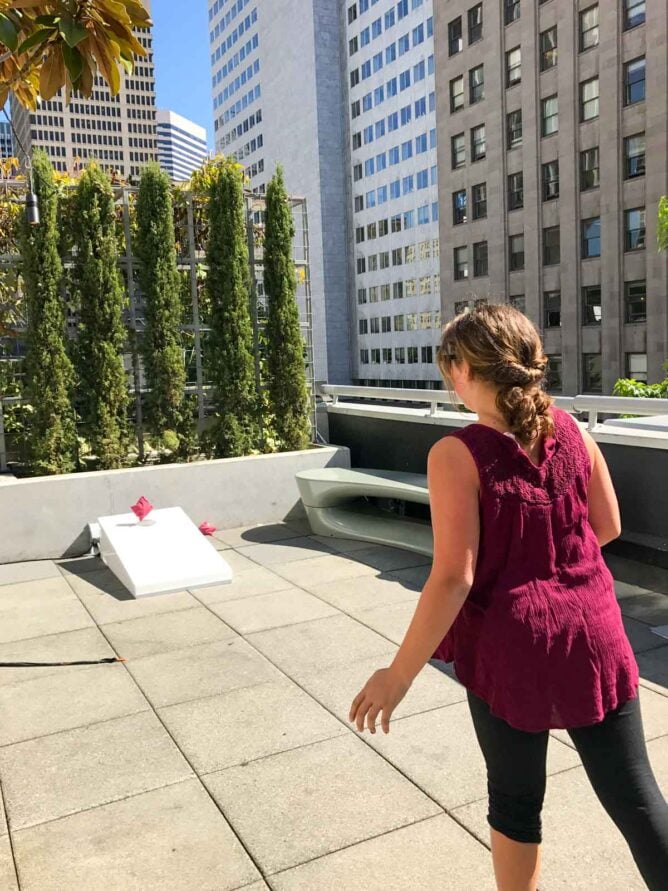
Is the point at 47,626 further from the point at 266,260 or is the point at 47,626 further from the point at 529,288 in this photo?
the point at 529,288

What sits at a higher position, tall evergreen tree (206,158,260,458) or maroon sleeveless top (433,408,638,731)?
tall evergreen tree (206,158,260,458)

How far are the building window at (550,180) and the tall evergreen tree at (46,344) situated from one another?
38.5 m

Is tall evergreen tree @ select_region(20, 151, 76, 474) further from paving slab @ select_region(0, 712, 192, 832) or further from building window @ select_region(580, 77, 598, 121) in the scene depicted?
building window @ select_region(580, 77, 598, 121)

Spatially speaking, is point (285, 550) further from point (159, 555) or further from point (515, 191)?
point (515, 191)

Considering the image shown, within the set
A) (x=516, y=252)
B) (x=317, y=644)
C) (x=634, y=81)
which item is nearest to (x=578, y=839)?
(x=317, y=644)

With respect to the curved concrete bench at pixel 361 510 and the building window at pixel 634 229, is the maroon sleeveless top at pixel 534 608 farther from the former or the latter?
the building window at pixel 634 229

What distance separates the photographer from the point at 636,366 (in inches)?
1519

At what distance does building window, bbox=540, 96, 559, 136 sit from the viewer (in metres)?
42.8

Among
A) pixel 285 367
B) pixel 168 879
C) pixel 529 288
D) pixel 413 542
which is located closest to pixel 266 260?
pixel 285 367

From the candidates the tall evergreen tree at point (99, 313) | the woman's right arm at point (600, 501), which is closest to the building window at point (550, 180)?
the tall evergreen tree at point (99, 313)

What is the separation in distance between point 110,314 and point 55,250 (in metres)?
0.93

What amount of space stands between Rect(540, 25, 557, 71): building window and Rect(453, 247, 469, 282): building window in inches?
447

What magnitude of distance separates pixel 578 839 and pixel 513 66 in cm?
4894

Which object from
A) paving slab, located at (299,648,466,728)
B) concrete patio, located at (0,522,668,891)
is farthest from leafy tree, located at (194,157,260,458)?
paving slab, located at (299,648,466,728)
